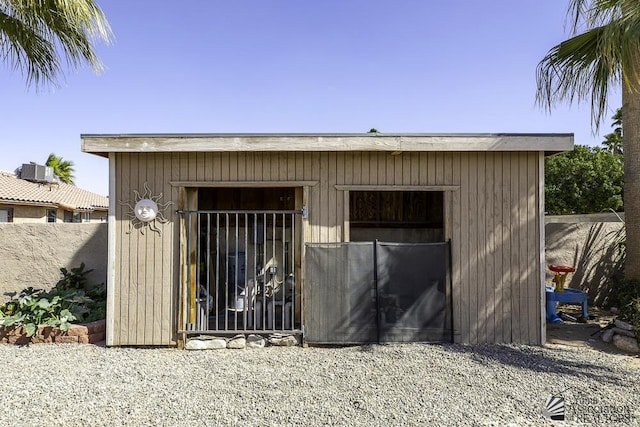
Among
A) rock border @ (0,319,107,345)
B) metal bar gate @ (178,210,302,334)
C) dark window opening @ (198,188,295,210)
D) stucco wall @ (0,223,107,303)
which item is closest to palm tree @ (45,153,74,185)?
stucco wall @ (0,223,107,303)

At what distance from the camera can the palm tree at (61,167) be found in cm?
1888

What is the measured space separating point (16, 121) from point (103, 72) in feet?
16.3

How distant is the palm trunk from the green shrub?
727 cm

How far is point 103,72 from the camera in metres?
4.93

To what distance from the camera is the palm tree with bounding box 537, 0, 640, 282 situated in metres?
4.60

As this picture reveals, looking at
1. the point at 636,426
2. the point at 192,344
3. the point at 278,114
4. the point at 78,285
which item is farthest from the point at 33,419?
the point at 278,114

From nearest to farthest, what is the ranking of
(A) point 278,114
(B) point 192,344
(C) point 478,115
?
(B) point 192,344
(C) point 478,115
(A) point 278,114

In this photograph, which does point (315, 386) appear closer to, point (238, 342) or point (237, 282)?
point (238, 342)

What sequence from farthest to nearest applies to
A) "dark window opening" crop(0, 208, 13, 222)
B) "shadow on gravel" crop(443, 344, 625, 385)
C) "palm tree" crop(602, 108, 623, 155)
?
"palm tree" crop(602, 108, 623, 155)
"dark window opening" crop(0, 208, 13, 222)
"shadow on gravel" crop(443, 344, 625, 385)

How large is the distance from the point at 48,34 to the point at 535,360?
6.89 metres

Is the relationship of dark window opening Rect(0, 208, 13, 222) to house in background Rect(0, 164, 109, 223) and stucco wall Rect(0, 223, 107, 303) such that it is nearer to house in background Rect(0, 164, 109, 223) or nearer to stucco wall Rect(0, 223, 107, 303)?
house in background Rect(0, 164, 109, 223)

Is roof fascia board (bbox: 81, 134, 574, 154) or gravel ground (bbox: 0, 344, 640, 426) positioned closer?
gravel ground (bbox: 0, 344, 640, 426)

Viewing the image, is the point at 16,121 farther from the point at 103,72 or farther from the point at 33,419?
the point at 33,419

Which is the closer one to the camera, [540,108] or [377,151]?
[377,151]
